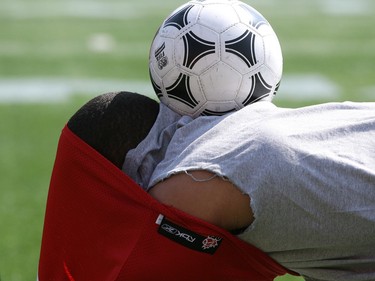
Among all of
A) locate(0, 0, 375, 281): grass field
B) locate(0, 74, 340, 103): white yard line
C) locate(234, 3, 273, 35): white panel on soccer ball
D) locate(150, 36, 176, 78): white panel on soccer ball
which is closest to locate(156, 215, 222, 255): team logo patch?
locate(150, 36, 176, 78): white panel on soccer ball

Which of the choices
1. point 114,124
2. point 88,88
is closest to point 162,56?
point 114,124

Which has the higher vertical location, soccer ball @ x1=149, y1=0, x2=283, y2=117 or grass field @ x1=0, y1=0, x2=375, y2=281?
soccer ball @ x1=149, y1=0, x2=283, y2=117

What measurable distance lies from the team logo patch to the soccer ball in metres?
0.47

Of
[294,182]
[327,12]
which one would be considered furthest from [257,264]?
[327,12]

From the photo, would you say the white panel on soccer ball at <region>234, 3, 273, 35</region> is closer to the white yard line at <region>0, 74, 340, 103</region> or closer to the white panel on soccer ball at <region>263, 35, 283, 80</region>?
the white panel on soccer ball at <region>263, 35, 283, 80</region>

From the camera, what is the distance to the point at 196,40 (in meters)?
2.89

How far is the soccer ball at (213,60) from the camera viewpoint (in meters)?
2.87

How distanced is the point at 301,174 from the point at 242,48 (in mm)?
602

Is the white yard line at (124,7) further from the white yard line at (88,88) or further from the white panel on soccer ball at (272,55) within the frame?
the white panel on soccer ball at (272,55)

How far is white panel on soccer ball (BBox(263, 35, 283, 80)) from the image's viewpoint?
2967 mm

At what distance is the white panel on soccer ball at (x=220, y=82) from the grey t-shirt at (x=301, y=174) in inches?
9.2

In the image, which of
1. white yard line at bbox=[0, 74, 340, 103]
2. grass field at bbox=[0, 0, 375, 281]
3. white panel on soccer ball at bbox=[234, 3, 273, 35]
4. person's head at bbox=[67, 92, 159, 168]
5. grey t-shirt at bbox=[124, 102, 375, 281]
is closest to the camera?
grey t-shirt at bbox=[124, 102, 375, 281]

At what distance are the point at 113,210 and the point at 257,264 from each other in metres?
0.43

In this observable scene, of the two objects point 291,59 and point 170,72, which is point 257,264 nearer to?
point 170,72
